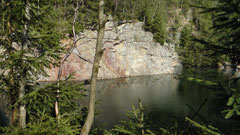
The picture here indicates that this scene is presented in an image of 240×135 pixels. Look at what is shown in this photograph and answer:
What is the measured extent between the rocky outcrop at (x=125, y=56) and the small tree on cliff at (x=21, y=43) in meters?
26.4

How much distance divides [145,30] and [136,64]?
9.56 metres

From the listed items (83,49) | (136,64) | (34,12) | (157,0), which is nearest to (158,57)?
(136,64)

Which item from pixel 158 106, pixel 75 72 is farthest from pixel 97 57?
pixel 158 106

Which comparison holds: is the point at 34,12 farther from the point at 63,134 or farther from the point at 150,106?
the point at 150,106

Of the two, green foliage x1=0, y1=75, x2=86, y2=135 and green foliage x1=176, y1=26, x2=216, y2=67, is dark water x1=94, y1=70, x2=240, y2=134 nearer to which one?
green foliage x1=176, y1=26, x2=216, y2=67

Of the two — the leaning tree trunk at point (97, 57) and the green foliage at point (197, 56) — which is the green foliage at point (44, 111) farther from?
the green foliage at point (197, 56)

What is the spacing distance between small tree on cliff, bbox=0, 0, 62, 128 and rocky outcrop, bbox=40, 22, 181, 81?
1038 inches

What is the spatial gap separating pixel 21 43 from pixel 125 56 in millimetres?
34326

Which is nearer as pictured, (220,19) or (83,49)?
(220,19)

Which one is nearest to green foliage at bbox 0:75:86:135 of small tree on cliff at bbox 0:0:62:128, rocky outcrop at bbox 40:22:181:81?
small tree on cliff at bbox 0:0:62:128

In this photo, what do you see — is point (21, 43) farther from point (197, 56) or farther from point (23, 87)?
point (197, 56)

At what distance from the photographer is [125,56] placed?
39.2 metres

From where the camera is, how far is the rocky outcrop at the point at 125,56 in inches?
1298

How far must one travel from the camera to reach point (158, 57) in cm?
4425
